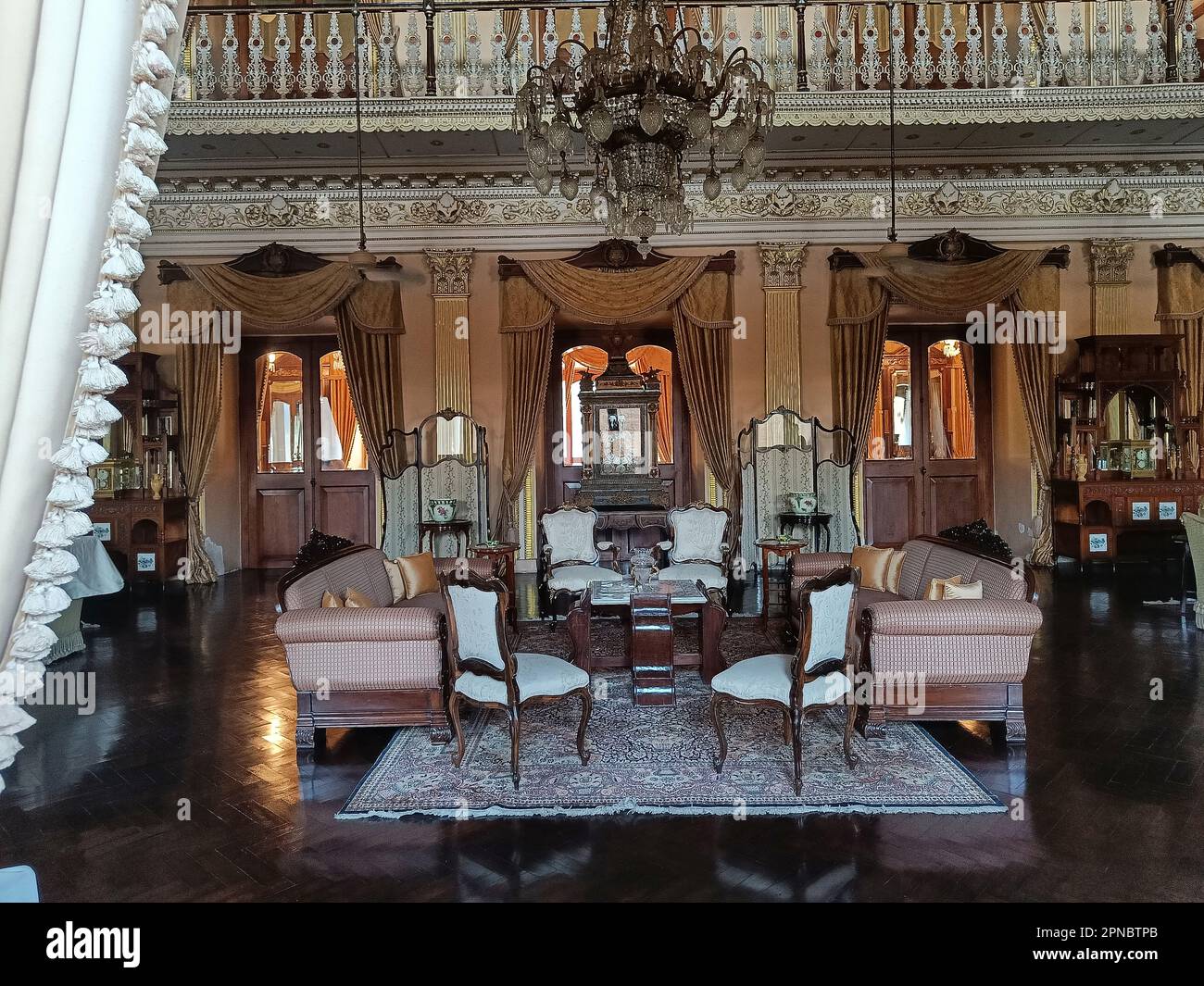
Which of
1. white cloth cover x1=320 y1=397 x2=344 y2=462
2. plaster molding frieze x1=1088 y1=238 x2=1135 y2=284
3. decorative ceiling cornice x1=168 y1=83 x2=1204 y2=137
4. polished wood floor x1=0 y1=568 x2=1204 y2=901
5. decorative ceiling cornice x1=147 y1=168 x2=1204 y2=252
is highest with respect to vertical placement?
decorative ceiling cornice x1=168 y1=83 x2=1204 y2=137

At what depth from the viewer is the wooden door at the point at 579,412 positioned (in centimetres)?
976

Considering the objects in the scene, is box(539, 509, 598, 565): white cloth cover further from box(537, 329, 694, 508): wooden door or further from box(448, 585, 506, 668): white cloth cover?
box(448, 585, 506, 668): white cloth cover

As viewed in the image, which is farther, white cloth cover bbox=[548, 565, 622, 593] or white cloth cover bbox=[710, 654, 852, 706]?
white cloth cover bbox=[548, 565, 622, 593]

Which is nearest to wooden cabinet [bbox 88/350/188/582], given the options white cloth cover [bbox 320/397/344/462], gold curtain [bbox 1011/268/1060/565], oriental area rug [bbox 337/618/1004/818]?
white cloth cover [bbox 320/397/344/462]

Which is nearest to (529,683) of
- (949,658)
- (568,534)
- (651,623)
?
(651,623)

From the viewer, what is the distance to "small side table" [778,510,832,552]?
8250mm

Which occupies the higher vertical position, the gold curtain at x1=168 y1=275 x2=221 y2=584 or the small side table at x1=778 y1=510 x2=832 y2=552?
the gold curtain at x1=168 y1=275 x2=221 y2=584

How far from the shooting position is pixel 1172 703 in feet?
13.5

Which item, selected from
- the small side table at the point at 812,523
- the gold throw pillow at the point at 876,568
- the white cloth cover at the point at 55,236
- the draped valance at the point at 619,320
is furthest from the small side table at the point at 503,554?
the white cloth cover at the point at 55,236

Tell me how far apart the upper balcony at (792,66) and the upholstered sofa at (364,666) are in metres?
5.83

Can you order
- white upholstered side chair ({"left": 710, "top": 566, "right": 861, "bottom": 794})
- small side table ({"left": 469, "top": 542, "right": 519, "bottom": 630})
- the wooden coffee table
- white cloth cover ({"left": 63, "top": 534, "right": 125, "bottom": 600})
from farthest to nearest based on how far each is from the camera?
1. small side table ({"left": 469, "top": 542, "right": 519, "bottom": 630})
2. white cloth cover ({"left": 63, "top": 534, "right": 125, "bottom": 600})
3. the wooden coffee table
4. white upholstered side chair ({"left": 710, "top": 566, "right": 861, "bottom": 794})

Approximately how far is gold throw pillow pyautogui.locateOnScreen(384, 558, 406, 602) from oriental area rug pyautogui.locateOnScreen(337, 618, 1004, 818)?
4.13ft

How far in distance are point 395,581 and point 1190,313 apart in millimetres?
9272
